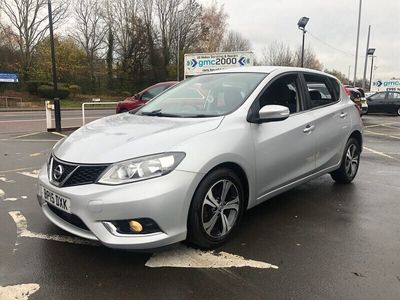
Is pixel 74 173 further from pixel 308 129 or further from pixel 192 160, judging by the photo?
pixel 308 129

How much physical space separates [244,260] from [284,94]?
200cm

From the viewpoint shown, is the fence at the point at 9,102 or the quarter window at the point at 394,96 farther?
the fence at the point at 9,102

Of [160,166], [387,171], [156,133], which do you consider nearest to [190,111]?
[156,133]

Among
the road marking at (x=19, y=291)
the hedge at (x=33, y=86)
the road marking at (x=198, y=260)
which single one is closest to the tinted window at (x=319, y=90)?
the road marking at (x=198, y=260)

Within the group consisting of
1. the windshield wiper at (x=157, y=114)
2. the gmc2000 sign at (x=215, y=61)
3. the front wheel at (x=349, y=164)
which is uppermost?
the gmc2000 sign at (x=215, y=61)

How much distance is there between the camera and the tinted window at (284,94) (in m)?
4.32

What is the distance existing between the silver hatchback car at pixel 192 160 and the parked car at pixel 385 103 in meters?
21.0

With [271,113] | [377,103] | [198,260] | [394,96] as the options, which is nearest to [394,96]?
[394,96]

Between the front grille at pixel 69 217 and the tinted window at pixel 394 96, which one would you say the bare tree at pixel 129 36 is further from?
the front grille at pixel 69 217

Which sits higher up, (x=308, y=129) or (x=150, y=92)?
(x=150, y=92)

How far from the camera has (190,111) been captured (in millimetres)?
4273

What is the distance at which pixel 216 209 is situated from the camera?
11.8ft

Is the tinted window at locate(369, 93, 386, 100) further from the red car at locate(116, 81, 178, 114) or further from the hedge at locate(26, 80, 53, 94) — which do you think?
the hedge at locate(26, 80, 53, 94)

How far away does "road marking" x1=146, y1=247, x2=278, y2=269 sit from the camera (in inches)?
132
